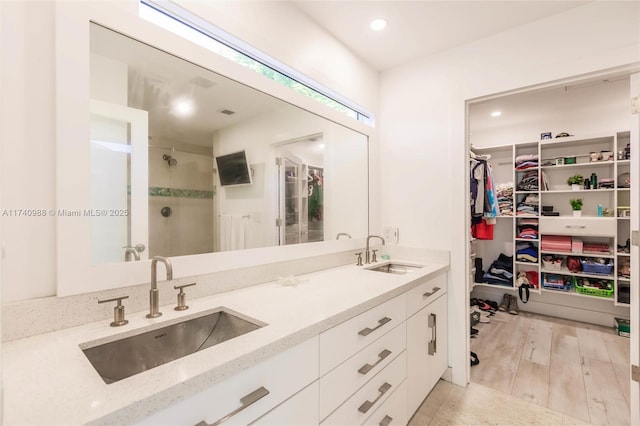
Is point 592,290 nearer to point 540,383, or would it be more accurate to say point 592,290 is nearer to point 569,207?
point 569,207

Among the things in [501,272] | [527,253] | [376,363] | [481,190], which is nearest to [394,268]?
[376,363]

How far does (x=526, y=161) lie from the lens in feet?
12.0

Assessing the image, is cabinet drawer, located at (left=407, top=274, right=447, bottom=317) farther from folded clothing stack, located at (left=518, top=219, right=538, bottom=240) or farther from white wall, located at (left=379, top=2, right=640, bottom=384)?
folded clothing stack, located at (left=518, top=219, right=538, bottom=240)

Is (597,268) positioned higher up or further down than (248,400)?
further down

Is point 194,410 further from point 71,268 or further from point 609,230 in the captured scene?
point 609,230

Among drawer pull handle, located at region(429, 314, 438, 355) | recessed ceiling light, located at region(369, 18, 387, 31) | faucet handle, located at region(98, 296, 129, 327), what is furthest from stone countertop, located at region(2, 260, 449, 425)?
recessed ceiling light, located at region(369, 18, 387, 31)

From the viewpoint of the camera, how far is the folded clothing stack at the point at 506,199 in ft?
12.4

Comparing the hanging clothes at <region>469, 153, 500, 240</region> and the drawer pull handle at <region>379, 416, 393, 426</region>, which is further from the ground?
the hanging clothes at <region>469, 153, 500, 240</region>

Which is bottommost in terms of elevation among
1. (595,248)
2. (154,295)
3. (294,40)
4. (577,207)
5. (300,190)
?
(595,248)

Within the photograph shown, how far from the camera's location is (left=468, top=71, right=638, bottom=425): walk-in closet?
2.73 meters

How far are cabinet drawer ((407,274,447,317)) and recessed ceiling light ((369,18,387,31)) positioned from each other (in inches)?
69.4

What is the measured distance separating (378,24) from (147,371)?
2261 mm

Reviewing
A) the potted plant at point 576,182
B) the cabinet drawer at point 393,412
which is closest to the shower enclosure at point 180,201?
the cabinet drawer at point 393,412

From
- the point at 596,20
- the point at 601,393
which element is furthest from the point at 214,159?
the point at 601,393
